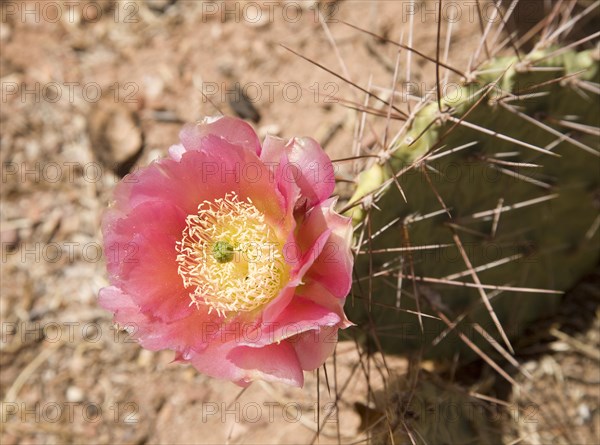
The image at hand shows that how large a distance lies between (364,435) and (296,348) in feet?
1.83

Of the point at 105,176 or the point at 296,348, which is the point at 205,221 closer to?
the point at 296,348

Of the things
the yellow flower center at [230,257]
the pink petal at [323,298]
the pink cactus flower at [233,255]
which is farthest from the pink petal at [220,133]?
the pink petal at [323,298]

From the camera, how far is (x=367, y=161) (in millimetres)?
1343

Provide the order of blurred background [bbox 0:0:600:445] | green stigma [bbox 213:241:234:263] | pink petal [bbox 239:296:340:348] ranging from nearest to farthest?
1. pink petal [bbox 239:296:340:348]
2. green stigma [bbox 213:241:234:263]
3. blurred background [bbox 0:0:600:445]

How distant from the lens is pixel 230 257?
1.07 m

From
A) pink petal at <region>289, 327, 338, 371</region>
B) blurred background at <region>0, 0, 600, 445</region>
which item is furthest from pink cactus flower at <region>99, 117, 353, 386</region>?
blurred background at <region>0, 0, 600, 445</region>

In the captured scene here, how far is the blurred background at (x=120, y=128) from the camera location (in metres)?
1.96

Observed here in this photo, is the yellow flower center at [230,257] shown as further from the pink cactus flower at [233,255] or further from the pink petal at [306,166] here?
the pink petal at [306,166]

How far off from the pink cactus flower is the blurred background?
72 centimetres

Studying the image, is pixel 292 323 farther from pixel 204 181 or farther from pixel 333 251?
pixel 204 181

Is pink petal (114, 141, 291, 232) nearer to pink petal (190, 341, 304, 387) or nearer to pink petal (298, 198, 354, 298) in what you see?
pink petal (298, 198, 354, 298)

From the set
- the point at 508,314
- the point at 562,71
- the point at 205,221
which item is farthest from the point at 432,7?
the point at 205,221

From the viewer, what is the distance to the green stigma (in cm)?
105

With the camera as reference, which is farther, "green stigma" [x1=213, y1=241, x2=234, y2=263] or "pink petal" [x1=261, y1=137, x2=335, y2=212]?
"green stigma" [x1=213, y1=241, x2=234, y2=263]
